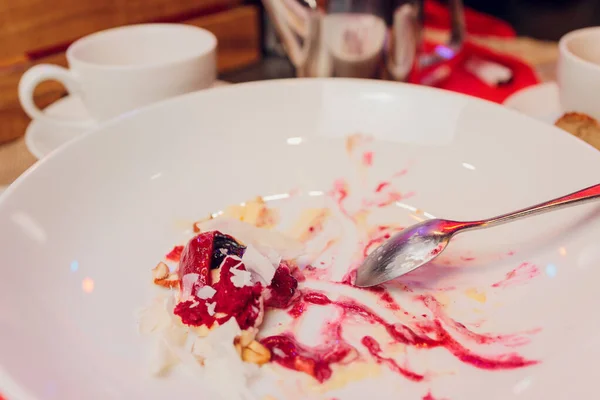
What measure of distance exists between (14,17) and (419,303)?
766 mm

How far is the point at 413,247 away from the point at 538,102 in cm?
40

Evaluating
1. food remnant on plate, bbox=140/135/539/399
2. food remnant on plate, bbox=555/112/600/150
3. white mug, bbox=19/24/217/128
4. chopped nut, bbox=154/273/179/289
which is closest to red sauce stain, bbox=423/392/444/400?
food remnant on plate, bbox=140/135/539/399

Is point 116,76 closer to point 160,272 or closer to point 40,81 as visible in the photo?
point 40,81

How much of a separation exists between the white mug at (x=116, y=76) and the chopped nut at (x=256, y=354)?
1.33ft

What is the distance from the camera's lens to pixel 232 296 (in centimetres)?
48

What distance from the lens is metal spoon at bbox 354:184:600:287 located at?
0.53 meters

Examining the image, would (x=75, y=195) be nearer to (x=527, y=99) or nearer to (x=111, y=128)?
(x=111, y=128)

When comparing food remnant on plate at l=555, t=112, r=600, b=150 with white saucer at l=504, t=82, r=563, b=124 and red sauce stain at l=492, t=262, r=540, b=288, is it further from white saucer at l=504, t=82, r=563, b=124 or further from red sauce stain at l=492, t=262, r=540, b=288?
red sauce stain at l=492, t=262, r=540, b=288

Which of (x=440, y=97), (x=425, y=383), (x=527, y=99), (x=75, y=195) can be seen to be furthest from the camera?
(x=527, y=99)

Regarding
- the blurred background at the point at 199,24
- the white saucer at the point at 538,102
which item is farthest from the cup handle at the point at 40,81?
the white saucer at the point at 538,102

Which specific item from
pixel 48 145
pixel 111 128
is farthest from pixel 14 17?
pixel 111 128

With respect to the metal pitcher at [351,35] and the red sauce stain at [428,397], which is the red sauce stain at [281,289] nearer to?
the red sauce stain at [428,397]

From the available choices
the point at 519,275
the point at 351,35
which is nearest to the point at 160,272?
the point at 519,275

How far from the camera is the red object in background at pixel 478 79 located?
3.06 feet
